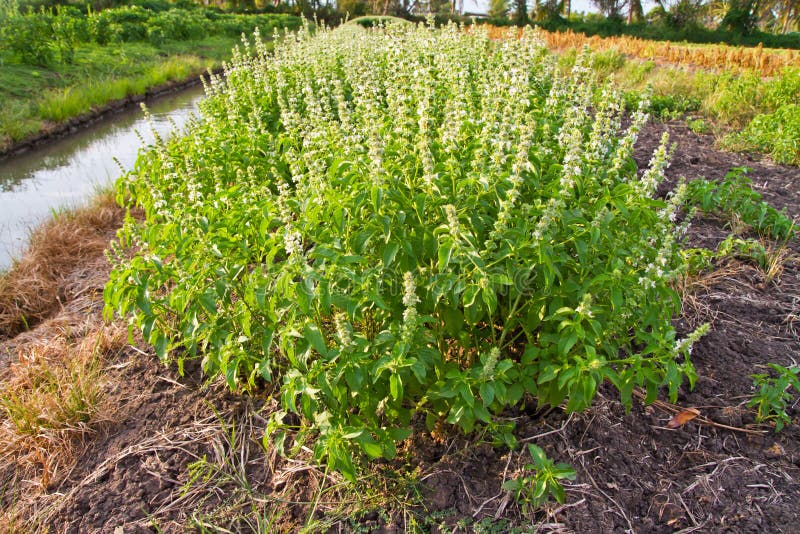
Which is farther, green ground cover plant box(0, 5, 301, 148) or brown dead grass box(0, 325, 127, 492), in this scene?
green ground cover plant box(0, 5, 301, 148)

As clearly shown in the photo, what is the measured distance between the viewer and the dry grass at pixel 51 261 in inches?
203

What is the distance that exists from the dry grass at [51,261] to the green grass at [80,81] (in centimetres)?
535

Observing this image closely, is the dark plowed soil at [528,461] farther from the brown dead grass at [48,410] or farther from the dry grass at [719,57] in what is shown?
Result: the dry grass at [719,57]

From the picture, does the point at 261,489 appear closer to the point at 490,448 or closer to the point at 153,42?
the point at 490,448

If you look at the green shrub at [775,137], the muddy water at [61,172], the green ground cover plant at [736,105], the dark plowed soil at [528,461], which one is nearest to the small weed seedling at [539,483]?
the dark plowed soil at [528,461]

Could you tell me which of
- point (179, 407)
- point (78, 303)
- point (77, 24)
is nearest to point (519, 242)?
point (179, 407)

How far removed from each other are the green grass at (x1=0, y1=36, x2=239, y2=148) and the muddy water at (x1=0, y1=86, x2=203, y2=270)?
24.1 inches

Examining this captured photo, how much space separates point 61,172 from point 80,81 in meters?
7.36

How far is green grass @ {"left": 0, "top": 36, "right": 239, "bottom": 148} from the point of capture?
11648 mm

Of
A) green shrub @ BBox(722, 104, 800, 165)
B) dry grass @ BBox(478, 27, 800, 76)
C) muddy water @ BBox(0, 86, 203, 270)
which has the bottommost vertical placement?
muddy water @ BBox(0, 86, 203, 270)

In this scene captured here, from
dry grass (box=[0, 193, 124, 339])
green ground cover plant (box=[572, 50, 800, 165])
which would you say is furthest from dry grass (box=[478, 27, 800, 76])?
Answer: dry grass (box=[0, 193, 124, 339])

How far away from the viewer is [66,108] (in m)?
12.4

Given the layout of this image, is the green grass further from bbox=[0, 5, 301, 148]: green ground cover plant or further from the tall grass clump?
the tall grass clump

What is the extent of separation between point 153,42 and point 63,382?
25.6 m
